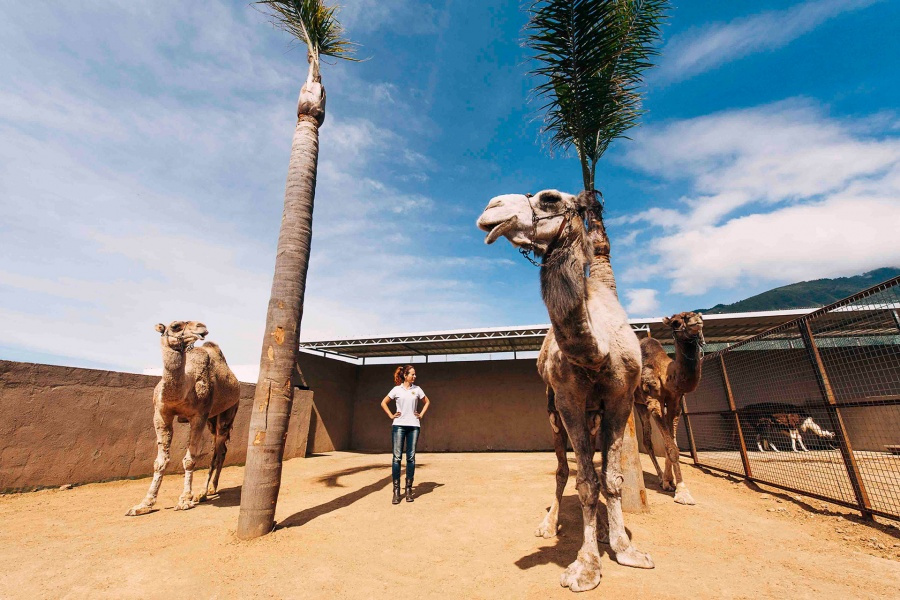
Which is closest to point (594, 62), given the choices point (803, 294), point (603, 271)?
point (603, 271)

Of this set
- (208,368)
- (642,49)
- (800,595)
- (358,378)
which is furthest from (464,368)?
(800,595)

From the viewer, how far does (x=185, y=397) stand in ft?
18.2

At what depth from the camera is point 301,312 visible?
16.2 ft

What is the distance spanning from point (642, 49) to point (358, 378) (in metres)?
16.5

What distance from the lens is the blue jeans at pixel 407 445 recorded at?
586 centimetres

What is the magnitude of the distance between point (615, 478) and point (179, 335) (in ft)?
19.8

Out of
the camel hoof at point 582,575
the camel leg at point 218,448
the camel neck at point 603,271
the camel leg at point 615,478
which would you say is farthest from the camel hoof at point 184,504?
the camel neck at point 603,271

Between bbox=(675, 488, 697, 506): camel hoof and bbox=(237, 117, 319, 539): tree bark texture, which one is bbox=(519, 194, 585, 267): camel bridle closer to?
bbox=(237, 117, 319, 539): tree bark texture

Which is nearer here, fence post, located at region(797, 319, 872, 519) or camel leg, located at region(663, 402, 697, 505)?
fence post, located at region(797, 319, 872, 519)

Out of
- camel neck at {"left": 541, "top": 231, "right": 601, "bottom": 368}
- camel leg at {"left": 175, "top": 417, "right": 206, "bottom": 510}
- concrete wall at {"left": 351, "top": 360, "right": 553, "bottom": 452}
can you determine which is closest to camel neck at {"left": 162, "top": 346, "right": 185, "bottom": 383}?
camel leg at {"left": 175, "top": 417, "right": 206, "bottom": 510}

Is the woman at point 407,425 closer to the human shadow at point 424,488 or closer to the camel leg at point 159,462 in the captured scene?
the human shadow at point 424,488

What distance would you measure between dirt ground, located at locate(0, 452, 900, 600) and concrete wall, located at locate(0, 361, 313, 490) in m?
0.62

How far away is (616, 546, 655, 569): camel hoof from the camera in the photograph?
2.99 m

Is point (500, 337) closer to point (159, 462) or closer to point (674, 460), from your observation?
point (674, 460)
